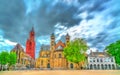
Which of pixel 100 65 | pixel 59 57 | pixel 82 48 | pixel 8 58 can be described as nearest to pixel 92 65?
pixel 100 65

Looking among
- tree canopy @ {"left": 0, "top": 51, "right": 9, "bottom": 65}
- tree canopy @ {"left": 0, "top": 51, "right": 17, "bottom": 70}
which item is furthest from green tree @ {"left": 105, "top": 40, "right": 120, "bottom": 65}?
tree canopy @ {"left": 0, "top": 51, "right": 9, "bottom": 65}

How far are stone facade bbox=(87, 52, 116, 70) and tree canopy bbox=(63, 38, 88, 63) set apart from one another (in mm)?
6929

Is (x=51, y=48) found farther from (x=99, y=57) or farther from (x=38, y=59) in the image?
(x=99, y=57)

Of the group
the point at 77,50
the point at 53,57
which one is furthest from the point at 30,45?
the point at 77,50

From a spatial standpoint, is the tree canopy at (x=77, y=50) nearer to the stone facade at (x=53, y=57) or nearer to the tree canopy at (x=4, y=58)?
the tree canopy at (x=4, y=58)

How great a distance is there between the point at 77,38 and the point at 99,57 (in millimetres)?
8170

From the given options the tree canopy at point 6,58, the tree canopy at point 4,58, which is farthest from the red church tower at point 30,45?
the tree canopy at point 4,58

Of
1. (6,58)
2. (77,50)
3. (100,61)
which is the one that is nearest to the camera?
(77,50)

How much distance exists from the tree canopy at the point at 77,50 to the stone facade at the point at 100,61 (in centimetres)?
693

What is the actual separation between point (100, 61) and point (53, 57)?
8072 mm

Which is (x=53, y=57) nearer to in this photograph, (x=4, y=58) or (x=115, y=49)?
(x=4, y=58)

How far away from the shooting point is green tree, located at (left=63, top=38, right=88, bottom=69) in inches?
852

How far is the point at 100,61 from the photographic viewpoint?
2875cm

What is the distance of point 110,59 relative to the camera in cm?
2814
